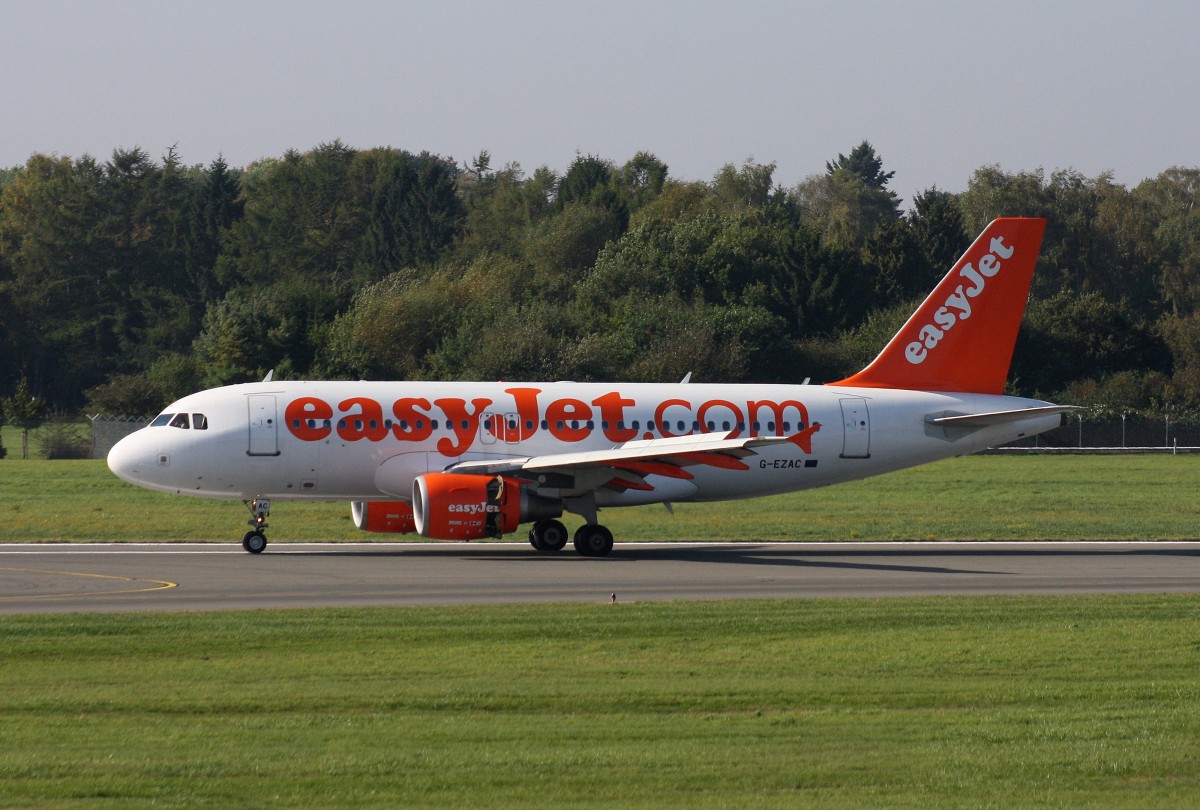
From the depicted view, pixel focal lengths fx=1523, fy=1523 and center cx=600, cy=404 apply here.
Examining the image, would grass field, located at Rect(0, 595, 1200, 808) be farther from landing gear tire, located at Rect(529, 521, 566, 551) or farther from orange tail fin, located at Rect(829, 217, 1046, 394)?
orange tail fin, located at Rect(829, 217, 1046, 394)

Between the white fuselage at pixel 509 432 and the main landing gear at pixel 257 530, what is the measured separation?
29 cm

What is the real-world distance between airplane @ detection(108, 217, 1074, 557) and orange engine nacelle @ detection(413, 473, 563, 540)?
33 millimetres

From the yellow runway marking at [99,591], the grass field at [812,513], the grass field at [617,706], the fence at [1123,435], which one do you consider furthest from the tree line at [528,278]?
the grass field at [617,706]

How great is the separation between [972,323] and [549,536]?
458 inches

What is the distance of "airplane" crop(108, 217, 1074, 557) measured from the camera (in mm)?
32594

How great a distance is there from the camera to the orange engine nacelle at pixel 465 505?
30.9 meters

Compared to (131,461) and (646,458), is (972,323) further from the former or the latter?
(131,461)

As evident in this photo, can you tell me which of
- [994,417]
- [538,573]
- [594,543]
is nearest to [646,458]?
[594,543]

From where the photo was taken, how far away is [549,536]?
33562 mm

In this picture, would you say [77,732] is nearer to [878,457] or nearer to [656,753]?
[656,753]

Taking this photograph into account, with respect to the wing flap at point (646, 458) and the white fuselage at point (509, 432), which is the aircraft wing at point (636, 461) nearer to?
the wing flap at point (646, 458)

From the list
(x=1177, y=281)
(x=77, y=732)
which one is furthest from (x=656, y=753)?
(x=1177, y=281)

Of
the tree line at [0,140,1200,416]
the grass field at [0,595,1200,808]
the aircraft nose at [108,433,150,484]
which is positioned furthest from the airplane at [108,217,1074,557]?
the tree line at [0,140,1200,416]

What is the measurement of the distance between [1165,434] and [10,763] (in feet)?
241
